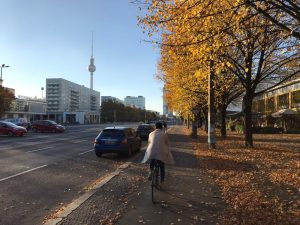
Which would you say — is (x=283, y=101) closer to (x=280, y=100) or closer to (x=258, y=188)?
(x=280, y=100)

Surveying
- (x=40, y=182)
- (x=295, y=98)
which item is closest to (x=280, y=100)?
(x=295, y=98)

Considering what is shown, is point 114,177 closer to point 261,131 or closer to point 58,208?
point 58,208

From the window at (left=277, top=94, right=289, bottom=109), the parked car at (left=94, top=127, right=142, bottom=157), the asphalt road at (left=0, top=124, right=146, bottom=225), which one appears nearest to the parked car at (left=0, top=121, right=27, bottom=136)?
the asphalt road at (left=0, top=124, right=146, bottom=225)

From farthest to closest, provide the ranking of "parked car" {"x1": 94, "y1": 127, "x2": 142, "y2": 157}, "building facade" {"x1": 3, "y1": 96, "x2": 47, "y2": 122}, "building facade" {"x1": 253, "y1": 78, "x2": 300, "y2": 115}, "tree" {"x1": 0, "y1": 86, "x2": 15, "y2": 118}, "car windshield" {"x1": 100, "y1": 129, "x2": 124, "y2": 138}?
1. "building facade" {"x1": 3, "y1": 96, "x2": 47, "y2": 122}
2. "tree" {"x1": 0, "y1": 86, "x2": 15, "y2": 118}
3. "building facade" {"x1": 253, "y1": 78, "x2": 300, "y2": 115}
4. "car windshield" {"x1": 100, "y1": 129, "x2": 124, "y2": 138}
5. "parked car" {"x1": 94, "y1": 127, "x2": 142, "y2": 157}

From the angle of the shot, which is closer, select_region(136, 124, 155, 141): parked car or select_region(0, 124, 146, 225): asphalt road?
select_region(0, 124, 146, 225): asphalt road

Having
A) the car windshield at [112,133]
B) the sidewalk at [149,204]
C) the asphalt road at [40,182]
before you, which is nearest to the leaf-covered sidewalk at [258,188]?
the sidewalk at [149,204]

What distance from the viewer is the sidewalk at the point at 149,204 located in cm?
700

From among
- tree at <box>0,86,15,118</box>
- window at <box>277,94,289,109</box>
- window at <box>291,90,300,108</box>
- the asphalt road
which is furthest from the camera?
tree at <box>0,86,15,118</box>

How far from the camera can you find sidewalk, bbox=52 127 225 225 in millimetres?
7000

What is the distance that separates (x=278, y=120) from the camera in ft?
186

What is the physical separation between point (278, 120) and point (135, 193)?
50690 millimetres

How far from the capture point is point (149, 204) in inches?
324

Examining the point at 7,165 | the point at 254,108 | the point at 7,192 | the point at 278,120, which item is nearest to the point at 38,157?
the point at 7,165

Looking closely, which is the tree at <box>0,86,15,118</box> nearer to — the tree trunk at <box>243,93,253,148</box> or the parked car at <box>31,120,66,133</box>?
the parked car at <box>31,120,66,133</box>
